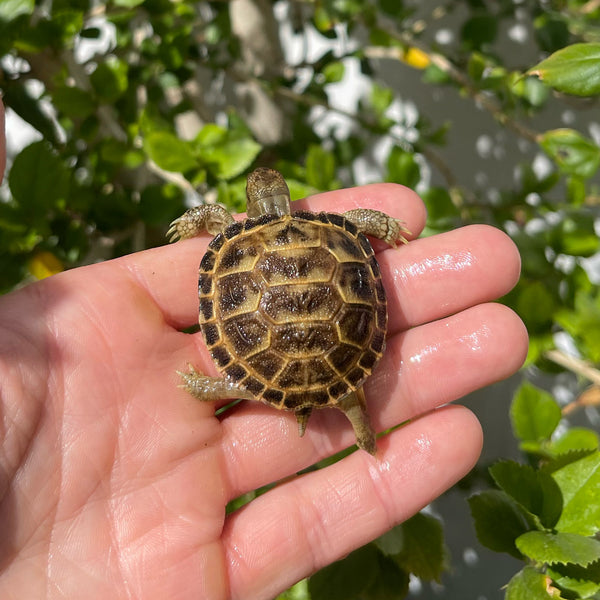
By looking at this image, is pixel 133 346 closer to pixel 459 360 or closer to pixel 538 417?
pixel 459 360

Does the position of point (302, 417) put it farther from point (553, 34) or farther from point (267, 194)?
point (553, 34)

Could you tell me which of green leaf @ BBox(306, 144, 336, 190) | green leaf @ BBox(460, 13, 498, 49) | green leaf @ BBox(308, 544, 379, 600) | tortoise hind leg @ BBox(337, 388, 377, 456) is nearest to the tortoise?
tortoise hind leg @ BBox(337, 388, 377, 456)

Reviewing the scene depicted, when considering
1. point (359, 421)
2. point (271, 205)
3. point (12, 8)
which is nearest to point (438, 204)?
point (271, 205)

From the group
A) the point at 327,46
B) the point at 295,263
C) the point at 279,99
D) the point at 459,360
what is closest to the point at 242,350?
the point at 295,263

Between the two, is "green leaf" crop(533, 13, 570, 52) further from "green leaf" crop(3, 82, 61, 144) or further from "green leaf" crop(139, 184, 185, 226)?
"green leaf" crop(3, 82, 61, 144)

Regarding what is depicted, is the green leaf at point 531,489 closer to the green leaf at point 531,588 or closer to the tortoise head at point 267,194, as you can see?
the green leaf at point 531,588

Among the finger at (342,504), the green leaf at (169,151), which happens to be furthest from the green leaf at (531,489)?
the green leaf at (169,151)

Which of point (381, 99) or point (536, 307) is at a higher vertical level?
point (381, 99)
